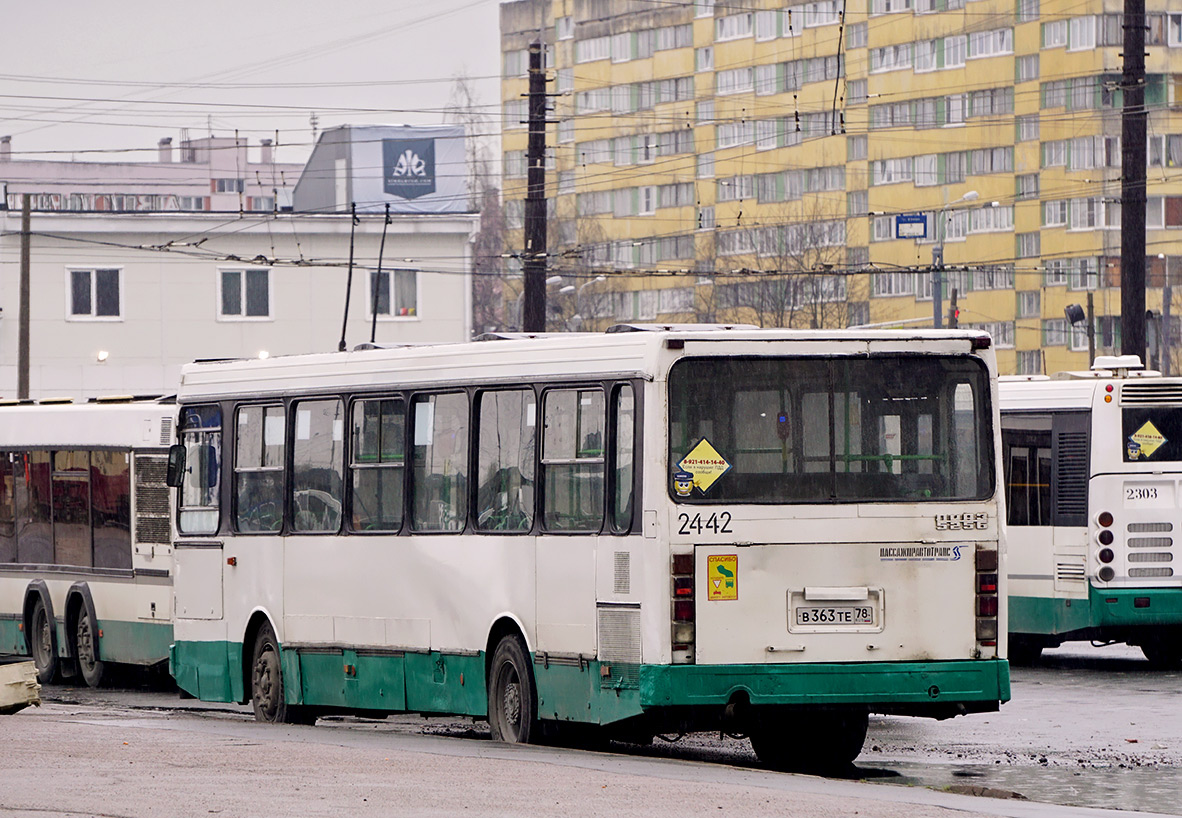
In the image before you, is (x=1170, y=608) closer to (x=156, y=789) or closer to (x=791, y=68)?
(x=156, y=789)

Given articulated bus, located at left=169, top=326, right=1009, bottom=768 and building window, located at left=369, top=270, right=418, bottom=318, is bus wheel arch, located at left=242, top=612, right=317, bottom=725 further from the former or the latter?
building window, located at left=369, top=270, right=418, bottom=318

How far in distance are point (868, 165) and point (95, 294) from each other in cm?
4599

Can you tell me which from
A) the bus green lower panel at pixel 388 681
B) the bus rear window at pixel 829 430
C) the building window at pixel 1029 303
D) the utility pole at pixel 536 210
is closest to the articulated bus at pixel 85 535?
the bus green lower panel at pixel 388 681

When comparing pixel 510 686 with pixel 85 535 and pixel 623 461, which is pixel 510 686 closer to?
pixel 623 461

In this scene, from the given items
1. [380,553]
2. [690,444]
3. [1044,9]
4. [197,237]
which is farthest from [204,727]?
[1044,9]

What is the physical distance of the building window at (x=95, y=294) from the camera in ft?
222

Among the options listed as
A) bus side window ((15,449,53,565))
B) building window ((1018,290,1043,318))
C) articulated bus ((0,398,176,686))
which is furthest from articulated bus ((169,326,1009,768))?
building window ((1018,290,1043,318))

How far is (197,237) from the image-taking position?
6931 centimetres

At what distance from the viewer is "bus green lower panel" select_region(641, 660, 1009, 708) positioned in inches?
513

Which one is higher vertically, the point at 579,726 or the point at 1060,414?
the point at 1060,414

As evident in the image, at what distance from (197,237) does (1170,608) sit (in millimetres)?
50265

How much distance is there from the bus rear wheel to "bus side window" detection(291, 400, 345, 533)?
377 centimetres

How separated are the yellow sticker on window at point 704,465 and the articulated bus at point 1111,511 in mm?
9580

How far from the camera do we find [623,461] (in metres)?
13.5
